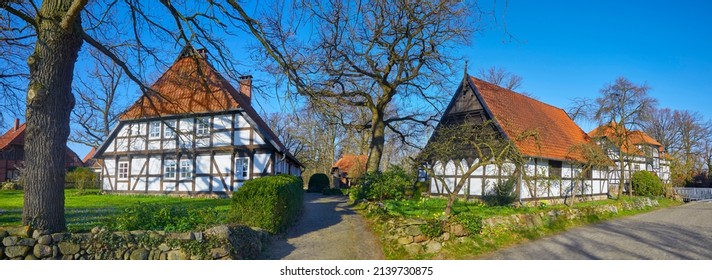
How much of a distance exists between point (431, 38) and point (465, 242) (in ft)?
23.1

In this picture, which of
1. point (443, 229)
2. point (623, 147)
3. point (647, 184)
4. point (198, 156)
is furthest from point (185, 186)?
point (647, 184)

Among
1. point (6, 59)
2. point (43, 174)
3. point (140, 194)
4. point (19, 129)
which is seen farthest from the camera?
point (19, 129)

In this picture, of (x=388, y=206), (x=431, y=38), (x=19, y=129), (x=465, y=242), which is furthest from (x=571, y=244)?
(x=19, y=129)

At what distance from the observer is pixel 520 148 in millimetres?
11922

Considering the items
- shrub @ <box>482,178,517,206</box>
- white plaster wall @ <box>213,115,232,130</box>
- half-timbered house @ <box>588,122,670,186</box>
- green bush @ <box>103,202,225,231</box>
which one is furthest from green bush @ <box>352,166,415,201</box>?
half-timbered house @ <box>588,122,670,186</box>

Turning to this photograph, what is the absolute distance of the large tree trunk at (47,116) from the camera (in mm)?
5430

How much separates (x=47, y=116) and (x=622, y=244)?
30.2 ft

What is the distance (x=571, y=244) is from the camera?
7.52m

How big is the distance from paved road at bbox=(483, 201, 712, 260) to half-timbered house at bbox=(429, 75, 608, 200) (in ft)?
9.99

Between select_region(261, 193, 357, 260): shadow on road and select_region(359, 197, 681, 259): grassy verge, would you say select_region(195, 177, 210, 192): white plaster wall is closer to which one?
select_region(261, 193, 357, 260): shadow on road

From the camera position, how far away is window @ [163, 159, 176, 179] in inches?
684

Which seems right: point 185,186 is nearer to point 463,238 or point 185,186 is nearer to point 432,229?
point 432,229

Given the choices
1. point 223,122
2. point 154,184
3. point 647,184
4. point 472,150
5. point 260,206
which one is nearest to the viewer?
point 260,206
